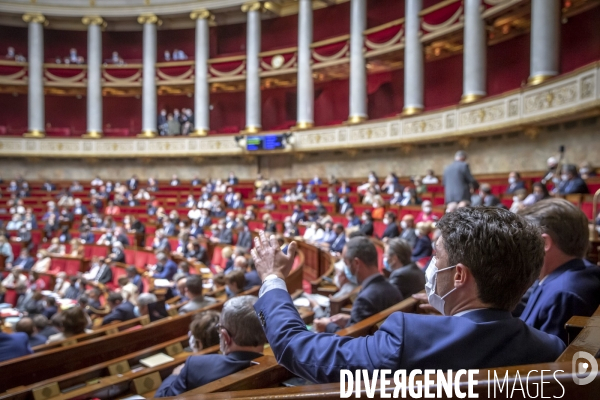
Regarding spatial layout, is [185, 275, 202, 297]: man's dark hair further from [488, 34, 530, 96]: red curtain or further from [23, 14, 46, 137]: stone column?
[23, 14, 46, 137]: stone column

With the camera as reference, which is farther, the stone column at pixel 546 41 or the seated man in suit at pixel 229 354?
the stone column at pixel 546 41

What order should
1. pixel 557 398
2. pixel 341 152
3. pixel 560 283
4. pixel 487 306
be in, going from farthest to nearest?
pixel 341 152
pixel 560 283
pixel 487 306
pixel 557 398

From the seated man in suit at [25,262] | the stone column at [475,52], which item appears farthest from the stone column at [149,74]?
the stone column at [475,52]

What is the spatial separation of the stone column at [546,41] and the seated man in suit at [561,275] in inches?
322

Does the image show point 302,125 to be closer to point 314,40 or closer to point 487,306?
point 314,40

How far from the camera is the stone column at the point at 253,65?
16.9m

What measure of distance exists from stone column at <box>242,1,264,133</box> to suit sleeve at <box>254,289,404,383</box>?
15.9 m

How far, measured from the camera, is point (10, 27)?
20.0 metres

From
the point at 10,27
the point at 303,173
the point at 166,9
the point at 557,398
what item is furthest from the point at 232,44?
the point at 557,398

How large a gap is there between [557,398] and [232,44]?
20371 mm

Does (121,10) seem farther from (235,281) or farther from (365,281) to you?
(365,281)

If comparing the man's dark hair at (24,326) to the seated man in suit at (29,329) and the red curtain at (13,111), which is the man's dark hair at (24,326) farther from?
the red curtain at (13,111)

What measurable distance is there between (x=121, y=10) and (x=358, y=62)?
1016 centimetres

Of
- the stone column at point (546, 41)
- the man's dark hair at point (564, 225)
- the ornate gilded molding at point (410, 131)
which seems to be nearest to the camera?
the man's dark hair at point (564, 225)
